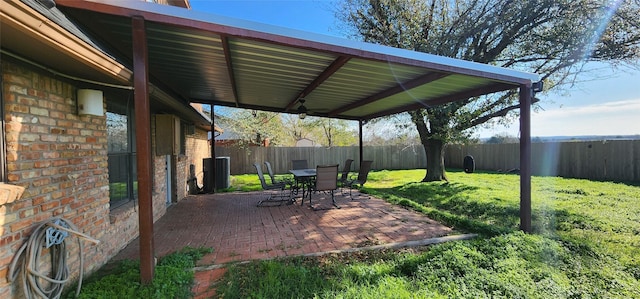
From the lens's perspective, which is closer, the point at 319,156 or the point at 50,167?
the point at 50,167

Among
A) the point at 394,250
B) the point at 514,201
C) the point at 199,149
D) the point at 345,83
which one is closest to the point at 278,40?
the point at 345,83

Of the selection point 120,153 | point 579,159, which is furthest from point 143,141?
point 579,159

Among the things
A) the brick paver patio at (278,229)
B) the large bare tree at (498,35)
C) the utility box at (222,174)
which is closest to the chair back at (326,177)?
the brick paver patio at (278,229)

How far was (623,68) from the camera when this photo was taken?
24.7ft

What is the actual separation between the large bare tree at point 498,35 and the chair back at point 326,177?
4.45 metres

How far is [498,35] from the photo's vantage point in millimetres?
8172

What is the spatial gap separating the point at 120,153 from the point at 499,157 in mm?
15013

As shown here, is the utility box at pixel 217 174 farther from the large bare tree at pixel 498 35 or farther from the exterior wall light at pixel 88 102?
the large bare tree at pixel 498 35

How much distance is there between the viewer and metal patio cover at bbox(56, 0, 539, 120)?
2.69m

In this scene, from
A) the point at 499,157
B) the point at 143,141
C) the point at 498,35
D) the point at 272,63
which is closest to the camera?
the point at 143,141

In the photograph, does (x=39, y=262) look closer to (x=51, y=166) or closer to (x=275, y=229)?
(x=51, y=166)

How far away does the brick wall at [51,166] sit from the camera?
1.98m

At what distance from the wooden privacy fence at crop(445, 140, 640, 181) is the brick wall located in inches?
536

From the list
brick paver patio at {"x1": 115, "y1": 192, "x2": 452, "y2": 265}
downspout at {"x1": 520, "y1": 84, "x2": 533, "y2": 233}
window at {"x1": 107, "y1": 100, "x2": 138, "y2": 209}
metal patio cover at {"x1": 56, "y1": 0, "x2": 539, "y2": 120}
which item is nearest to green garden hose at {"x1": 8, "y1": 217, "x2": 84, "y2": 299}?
brick paver patio at {"x1": 115, "y1": 192, "x2": 452, "y2": 265}
